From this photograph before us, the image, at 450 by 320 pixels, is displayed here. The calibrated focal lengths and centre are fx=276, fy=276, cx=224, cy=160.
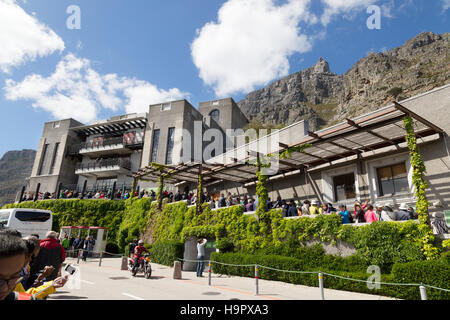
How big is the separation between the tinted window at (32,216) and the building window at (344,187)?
2069 centimetres

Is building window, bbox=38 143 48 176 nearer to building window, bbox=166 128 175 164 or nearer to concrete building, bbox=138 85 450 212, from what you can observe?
building window, bbox=166 128 175 164

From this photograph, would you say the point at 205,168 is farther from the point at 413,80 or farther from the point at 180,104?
the point at 413,80

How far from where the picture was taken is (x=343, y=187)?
53.6 ft

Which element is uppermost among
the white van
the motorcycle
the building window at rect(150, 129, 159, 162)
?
the building window at rect(150, 129, 159, 162)

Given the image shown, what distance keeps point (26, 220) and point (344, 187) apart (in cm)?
2165

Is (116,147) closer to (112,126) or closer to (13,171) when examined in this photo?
(112,126)

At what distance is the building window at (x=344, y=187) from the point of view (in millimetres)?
15898

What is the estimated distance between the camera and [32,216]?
2011 cm

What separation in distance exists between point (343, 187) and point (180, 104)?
2679 centimetres

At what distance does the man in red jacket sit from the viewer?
574 cm

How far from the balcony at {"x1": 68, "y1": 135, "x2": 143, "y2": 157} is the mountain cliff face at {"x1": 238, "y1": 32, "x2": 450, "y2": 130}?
136 ft

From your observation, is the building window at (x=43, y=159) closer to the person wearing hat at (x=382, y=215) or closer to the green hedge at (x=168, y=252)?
the green hedge at (x=168, y=252)

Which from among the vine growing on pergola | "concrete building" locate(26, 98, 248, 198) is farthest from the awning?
"concrete building" locate(26, 98, 248, 198)
